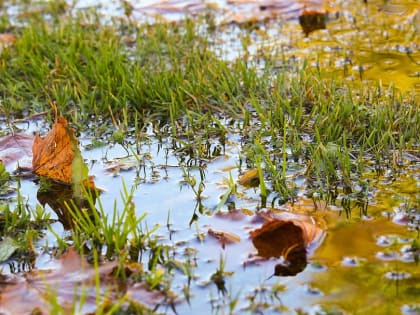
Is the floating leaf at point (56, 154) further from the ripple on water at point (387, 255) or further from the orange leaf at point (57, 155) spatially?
the ripple on water at point (387, 255)

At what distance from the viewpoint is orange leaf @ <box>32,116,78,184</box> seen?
2.89 meters

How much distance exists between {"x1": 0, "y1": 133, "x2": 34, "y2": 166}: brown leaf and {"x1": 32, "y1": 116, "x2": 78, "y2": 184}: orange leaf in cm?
17

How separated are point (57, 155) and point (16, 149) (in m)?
0.39

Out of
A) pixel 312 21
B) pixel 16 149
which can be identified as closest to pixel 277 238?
pixel 16 149

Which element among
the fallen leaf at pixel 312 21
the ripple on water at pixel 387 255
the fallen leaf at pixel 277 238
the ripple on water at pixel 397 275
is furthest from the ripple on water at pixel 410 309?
the fallen leaf at pixel 312 21

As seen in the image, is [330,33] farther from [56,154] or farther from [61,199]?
[61,199]

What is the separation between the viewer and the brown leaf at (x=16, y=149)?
123 inches

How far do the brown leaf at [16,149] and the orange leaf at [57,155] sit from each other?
17cm

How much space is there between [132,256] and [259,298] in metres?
0.46

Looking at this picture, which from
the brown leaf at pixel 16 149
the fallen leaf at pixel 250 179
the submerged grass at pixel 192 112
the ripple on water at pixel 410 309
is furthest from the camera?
the brown leaf at pixel 16 149

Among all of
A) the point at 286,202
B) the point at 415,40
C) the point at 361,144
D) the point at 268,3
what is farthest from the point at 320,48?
the point at 286,202

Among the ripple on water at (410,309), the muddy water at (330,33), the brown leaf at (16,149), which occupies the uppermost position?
the muddy water at (330,33)

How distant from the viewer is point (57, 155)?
2.91 m

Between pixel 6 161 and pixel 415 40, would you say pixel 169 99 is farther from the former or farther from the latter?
pixel 415 40
